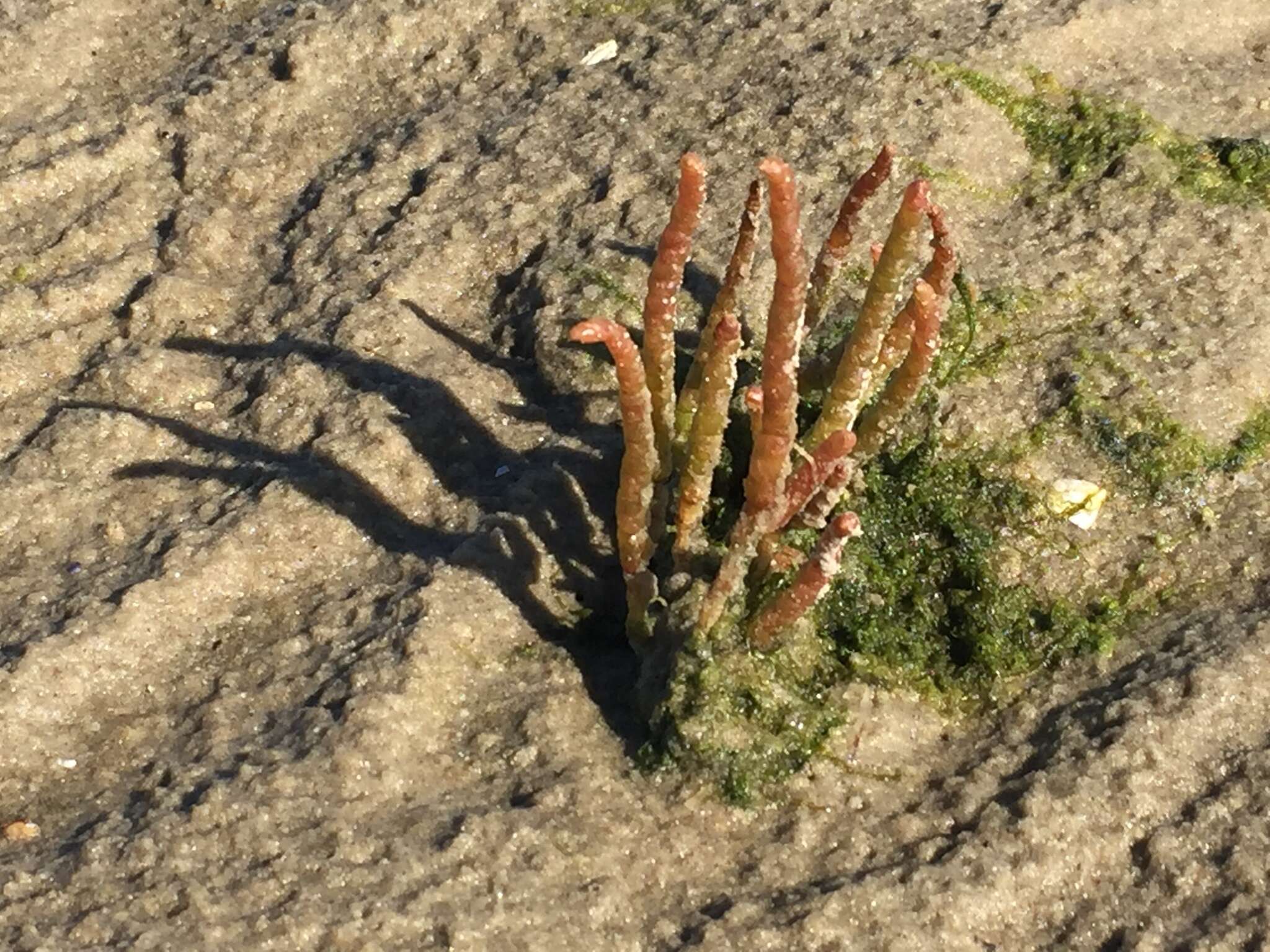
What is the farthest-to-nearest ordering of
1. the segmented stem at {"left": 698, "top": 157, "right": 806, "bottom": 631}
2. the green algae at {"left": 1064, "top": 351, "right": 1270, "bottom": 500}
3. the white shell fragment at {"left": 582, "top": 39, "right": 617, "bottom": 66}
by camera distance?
1. the white shell fragment at {"left": 582, "top": 39, "right": 617, "bottom": 66}
2. the green algae at {"left": 1064, "top": 351, "right": 1270, "bottom": 500}
3. the segmented stem at {"left": 698, "top": 157, "right": 806, "bottom": 631}

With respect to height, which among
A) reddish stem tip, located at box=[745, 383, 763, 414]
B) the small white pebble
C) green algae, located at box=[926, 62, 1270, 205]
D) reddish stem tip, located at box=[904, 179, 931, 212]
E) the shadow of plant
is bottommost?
green algae, located at box=[926, 62, 1270, 205]

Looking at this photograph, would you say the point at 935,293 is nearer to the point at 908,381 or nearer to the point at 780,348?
the point at 908,381

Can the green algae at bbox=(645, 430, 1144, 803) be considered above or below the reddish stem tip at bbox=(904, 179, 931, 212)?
below

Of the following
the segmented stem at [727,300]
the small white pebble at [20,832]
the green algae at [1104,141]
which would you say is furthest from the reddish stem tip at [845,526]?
the green algae at [1104,141]

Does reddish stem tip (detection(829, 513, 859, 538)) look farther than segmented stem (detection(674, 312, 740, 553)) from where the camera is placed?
No

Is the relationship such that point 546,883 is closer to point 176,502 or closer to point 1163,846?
point 1163,846

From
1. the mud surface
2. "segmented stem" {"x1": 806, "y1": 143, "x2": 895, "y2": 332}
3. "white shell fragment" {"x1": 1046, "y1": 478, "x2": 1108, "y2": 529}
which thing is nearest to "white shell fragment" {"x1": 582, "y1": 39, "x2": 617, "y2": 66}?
the mud surface

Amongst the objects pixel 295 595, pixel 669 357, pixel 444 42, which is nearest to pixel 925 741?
pixel 669 357

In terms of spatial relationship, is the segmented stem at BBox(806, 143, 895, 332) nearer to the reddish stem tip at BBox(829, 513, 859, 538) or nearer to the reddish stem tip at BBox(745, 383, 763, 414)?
the reddish stem tip at BBox(745, 383, 763, 414)
